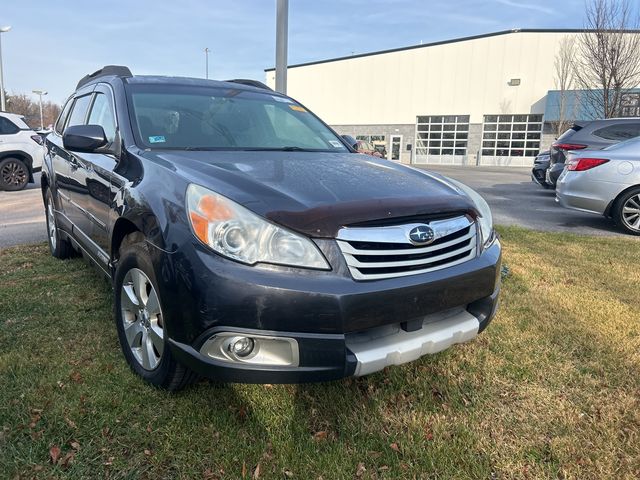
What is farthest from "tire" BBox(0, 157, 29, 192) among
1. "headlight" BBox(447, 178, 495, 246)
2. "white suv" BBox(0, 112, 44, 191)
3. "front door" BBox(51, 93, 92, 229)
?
"headlight" BBox(447, 178, 495, 246)

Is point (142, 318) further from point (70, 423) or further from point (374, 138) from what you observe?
point (374, 138)

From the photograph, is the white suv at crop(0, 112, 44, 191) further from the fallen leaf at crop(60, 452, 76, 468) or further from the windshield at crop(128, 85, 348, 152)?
the fallen leaf at crop(60, 452, 76, 468)

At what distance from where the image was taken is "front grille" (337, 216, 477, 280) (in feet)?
6.70

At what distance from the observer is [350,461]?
2.10 meters

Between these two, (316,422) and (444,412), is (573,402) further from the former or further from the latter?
(316,422)

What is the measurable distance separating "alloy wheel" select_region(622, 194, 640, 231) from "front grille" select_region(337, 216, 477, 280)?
588 cm

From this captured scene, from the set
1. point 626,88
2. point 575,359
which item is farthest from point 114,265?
point 626,88

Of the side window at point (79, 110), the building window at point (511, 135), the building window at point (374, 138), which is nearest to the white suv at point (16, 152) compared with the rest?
the side window at point (79, 110)

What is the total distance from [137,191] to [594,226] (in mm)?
7338

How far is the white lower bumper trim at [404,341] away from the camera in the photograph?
2.07 metres

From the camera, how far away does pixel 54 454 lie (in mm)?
2090

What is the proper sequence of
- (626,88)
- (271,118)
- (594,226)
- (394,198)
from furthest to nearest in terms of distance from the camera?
(626,88), (594,226), (271,118), (394,198)

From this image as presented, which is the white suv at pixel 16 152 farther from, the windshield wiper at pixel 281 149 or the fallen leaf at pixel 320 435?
the fallen leaf at pixel 320 435

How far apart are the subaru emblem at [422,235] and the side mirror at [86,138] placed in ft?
6.59
